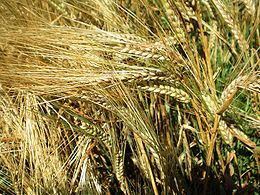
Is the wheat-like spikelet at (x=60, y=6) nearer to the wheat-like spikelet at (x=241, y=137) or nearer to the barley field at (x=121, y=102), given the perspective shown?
the barley field at (x=121, y=102)

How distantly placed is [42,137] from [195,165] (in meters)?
0.45

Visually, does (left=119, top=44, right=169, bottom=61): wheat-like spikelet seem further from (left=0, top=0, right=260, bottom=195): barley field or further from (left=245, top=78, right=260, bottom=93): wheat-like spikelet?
(left=245, top=78, right=260, bottom=93): wheat-like spikelet

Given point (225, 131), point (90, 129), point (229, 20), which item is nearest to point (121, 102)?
point (90, 129)

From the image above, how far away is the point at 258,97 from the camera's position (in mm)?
1348

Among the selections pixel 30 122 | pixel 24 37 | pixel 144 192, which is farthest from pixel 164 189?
pixel 24 37

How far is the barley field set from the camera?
3.87ft

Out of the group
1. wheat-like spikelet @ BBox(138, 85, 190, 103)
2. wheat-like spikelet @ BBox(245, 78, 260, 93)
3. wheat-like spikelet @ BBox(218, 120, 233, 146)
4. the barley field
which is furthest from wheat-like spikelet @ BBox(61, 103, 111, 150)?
wheat-like spikelet @ BBox(245, 78, 260, 93)

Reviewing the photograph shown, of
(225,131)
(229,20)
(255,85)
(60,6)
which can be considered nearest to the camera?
(255,85)

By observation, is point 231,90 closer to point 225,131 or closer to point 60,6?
point 225,131

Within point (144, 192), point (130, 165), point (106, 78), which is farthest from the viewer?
point (130, 165)

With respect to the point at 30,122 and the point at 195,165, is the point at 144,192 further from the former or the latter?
the point at 30,122

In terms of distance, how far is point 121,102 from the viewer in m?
1.23

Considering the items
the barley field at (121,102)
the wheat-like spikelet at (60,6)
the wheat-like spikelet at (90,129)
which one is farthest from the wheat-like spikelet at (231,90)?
the wheat-like spikelet at (60,6)

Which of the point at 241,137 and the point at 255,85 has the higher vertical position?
the point at 255,85
